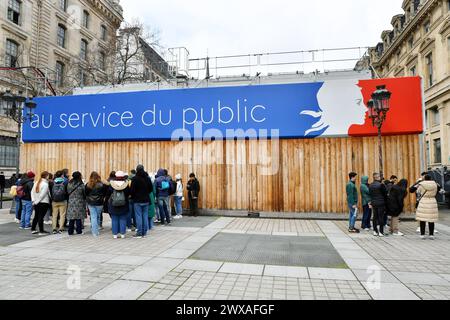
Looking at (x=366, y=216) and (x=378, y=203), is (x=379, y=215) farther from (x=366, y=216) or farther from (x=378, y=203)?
(x=366, y=216)

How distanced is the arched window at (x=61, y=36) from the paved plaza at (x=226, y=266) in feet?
110

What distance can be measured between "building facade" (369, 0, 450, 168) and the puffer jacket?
19.9 metres

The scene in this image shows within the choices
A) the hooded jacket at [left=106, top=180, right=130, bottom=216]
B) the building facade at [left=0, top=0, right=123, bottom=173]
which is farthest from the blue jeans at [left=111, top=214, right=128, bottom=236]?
the building facade at [left=0, top=0, right=123, bottom=173]

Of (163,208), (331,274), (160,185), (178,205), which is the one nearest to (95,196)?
(160,185)

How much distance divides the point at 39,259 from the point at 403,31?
131ft

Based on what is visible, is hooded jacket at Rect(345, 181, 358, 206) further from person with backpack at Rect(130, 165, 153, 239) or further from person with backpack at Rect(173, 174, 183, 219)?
person with backpack at Rect(173, 174, 183, 219)

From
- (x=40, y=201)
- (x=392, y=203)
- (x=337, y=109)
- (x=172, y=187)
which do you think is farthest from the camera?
(x=337, y=109)

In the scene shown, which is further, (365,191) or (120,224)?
(365,191)

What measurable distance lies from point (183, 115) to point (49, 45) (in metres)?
28.8

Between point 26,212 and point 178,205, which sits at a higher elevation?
point 26,212

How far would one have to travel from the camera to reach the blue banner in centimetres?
1215

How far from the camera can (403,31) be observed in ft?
111

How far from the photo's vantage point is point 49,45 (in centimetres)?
3322

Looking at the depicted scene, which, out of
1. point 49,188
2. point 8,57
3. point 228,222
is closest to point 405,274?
point 228,222
